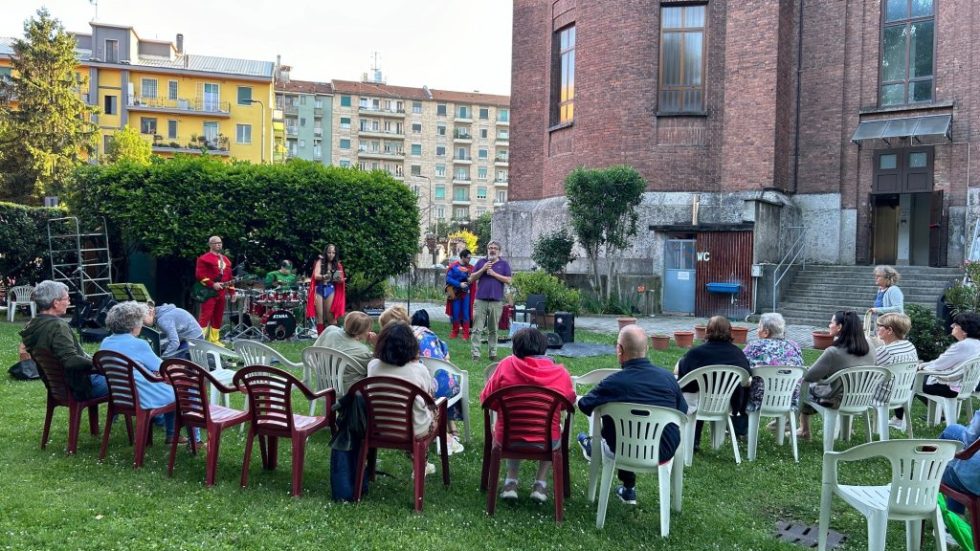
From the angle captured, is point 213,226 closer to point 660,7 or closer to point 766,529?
point 766,529

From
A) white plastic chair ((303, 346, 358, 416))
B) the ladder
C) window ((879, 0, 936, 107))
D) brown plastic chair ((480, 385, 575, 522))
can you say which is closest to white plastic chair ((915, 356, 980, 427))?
brown plastic chair ((480, 385, 575, 522))

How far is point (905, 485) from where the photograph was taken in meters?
3.83

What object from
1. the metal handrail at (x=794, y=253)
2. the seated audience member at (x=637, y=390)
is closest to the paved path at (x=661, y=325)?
the metal handrail at (x=794, y=253)

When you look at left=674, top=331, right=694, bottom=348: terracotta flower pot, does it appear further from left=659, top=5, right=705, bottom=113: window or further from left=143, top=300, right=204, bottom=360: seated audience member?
left=659, top=5, right=705, bottom=113: window

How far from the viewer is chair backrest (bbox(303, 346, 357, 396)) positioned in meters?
5.66

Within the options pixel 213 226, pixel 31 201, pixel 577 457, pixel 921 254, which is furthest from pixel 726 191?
pixel 31 201

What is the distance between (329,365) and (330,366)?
17 mm

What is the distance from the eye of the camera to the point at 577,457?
6.13 m

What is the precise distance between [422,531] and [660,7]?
21424 mm

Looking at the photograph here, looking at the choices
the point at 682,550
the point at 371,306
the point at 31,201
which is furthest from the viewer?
the point at 31,201

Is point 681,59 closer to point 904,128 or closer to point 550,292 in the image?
point 904,128

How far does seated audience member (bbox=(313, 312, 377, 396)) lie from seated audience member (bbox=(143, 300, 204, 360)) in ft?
5.52

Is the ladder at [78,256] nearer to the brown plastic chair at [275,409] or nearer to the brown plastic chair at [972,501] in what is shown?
the brown plastic chair at [275,409]

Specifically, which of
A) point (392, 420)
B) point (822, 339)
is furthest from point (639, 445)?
point (822, 339)
